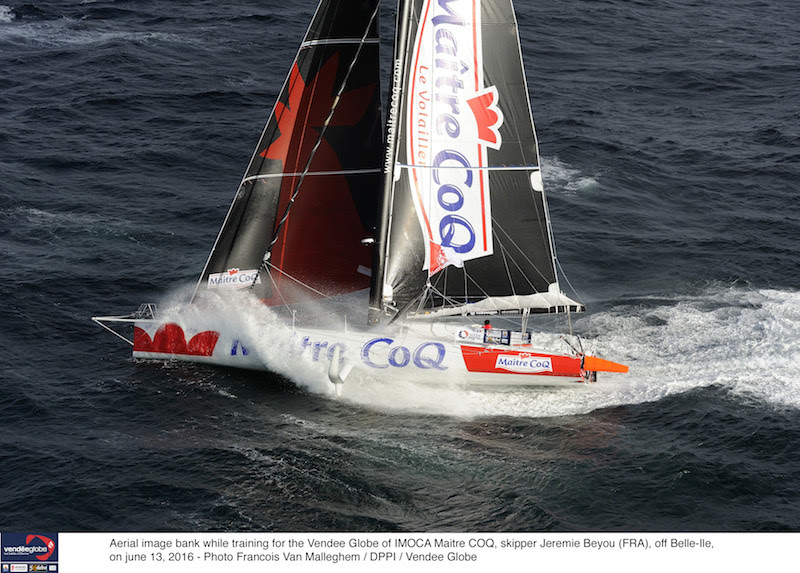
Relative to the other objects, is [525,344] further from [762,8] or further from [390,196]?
[762,8]

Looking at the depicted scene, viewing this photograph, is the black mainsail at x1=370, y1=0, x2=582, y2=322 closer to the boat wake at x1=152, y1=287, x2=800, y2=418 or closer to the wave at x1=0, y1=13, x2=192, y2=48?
the boat wake at x1=152, y1=287, x2=800, y2=418

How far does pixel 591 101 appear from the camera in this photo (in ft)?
195

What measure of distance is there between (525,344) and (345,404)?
6372 mm

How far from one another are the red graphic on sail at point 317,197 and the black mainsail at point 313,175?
0.04 meters

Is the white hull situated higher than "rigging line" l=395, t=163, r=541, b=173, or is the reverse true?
"rigging line" l=395, t=163, r=541, b=173

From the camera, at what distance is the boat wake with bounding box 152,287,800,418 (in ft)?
110

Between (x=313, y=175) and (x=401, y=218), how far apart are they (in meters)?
4.45

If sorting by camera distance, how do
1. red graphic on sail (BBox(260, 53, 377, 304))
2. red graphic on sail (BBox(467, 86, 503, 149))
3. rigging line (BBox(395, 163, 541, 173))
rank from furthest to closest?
red graphic on sail (BBox(260, 53, 377, 304))
rigging line (BBox(395, 163, 541, 173))
red graphic on sail (BBox(467, 86, 503, 149))

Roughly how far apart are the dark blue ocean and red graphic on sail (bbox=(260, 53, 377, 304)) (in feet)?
14.6

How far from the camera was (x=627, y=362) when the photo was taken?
117 ft

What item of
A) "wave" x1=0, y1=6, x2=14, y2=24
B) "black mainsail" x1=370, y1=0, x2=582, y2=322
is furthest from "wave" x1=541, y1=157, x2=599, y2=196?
"wave" x1=0, y1=6, x2=14, y2=24
